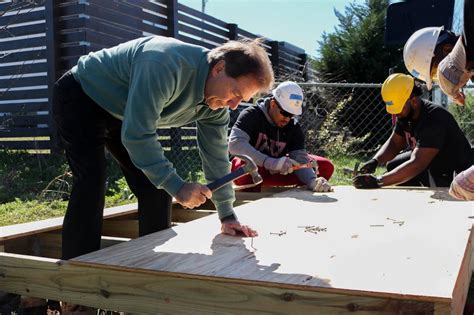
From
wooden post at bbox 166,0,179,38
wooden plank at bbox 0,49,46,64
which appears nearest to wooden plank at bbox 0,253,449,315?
wooden plank at bbox 0,49,46,64

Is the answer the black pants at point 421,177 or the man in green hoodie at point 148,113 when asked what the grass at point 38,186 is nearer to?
the black pants at point 421,177

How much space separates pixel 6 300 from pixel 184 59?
53.9 inches

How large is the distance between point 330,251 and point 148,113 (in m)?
0.91

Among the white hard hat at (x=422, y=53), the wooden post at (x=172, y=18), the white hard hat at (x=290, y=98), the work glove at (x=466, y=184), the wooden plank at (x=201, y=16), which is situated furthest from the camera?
the wooden plank at (x=201, y=16)

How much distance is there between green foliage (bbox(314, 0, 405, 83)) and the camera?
11.6 m

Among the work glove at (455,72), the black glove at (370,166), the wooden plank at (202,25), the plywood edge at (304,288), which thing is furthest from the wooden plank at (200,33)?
the plywood edge at (304,288)

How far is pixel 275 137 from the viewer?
4410 millimetres

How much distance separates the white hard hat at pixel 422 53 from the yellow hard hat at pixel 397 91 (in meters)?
1.11

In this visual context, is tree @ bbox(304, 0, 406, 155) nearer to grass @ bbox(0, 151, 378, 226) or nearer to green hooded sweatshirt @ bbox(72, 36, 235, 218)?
grass @ bbox(0, 151, 378, 226)

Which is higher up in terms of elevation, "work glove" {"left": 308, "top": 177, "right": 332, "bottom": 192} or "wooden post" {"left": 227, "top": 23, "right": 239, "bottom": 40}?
"wooden post" {"left": 227, "top": 23, "right": 239, "bottom": 40}

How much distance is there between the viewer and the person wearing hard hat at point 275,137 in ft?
13.5

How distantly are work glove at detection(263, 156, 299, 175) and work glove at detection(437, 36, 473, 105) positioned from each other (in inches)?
76.4

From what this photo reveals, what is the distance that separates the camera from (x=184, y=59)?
2049 mm

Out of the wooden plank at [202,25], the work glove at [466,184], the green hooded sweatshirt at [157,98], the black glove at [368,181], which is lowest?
the black glove at [368,181]
